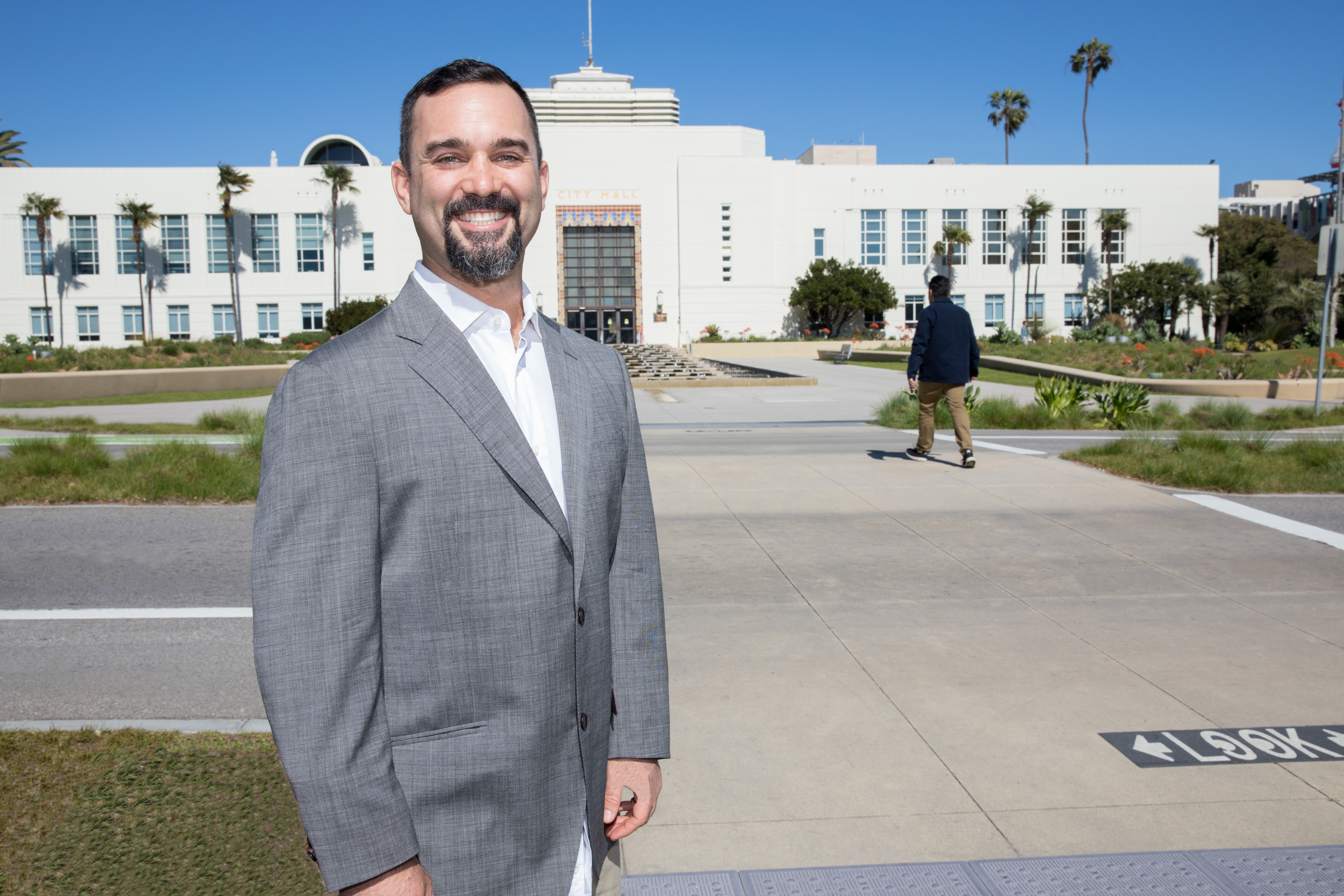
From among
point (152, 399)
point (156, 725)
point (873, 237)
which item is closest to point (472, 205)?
point (156, 725)

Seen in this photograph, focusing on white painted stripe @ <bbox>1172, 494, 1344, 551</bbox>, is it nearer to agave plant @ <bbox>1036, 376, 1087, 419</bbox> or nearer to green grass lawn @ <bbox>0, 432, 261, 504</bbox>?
agave plant @ <bbox>1036, 376, 1087, 419</bbox>

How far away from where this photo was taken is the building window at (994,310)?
216 feet

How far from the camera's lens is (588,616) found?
1938 millimetres

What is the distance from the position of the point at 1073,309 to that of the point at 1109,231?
552 centimetres

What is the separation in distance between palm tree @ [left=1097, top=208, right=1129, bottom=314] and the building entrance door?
1206 inches

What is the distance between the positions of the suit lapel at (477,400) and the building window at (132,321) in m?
68.3

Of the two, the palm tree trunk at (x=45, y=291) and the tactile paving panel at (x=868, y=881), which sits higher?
the palm tree trunk at (x=45, y=291)

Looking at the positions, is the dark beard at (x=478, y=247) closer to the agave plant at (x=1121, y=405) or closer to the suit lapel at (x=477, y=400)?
the suit lapel at (x=477, y=400)

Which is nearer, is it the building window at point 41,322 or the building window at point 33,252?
the building window at point 41,322

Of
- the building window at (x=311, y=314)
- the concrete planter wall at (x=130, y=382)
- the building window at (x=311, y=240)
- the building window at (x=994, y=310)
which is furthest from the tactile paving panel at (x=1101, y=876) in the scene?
the building window at (x=994, y=310)

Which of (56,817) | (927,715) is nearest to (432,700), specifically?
(56,817)

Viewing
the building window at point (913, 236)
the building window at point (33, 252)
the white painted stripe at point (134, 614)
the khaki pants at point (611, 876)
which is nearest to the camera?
the khaki pants at point (611, 876)

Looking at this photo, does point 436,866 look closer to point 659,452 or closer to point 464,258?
point 464,258

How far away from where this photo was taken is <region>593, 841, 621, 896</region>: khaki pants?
205cm
